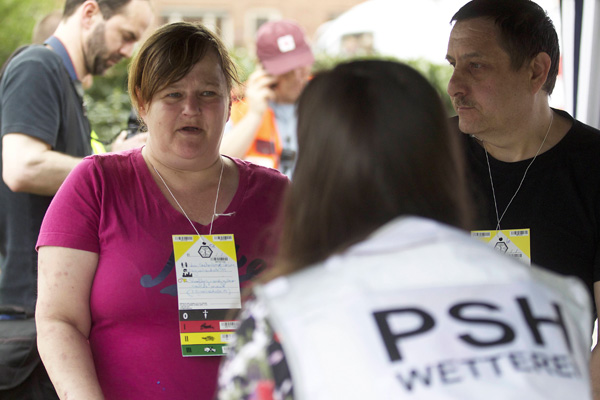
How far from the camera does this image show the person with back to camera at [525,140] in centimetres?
208

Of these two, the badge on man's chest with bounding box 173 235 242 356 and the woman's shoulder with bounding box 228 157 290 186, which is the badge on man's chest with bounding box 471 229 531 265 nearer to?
the woman's shoulder with bounding box 228 157 290 186

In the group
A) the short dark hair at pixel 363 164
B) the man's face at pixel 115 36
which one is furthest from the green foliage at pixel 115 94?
the short dark hair at pixel 363 164

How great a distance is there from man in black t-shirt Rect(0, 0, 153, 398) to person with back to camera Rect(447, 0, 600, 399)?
4.37 ft

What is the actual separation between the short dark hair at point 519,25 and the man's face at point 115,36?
125cm

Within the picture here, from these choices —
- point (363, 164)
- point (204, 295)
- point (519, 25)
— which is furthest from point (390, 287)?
point (519, 25)

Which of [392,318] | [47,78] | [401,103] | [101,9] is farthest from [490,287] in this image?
[101,9]

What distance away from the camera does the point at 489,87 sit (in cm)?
219

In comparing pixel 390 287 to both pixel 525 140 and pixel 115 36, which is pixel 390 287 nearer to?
pixel 525 140

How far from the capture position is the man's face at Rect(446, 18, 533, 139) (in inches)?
85.8

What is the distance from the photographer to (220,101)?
200 cm

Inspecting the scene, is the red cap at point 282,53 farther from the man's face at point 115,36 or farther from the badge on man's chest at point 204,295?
the badge on man's chest at point 204,295

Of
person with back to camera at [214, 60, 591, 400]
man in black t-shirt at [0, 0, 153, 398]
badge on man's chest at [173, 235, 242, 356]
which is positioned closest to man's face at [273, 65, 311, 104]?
man in black t-shirt at [0, 0, 153, 398]

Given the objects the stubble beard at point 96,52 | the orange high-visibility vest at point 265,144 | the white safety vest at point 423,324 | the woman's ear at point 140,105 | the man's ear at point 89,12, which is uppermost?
the man's ear at point 89,12

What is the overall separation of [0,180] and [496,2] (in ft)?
5.73
